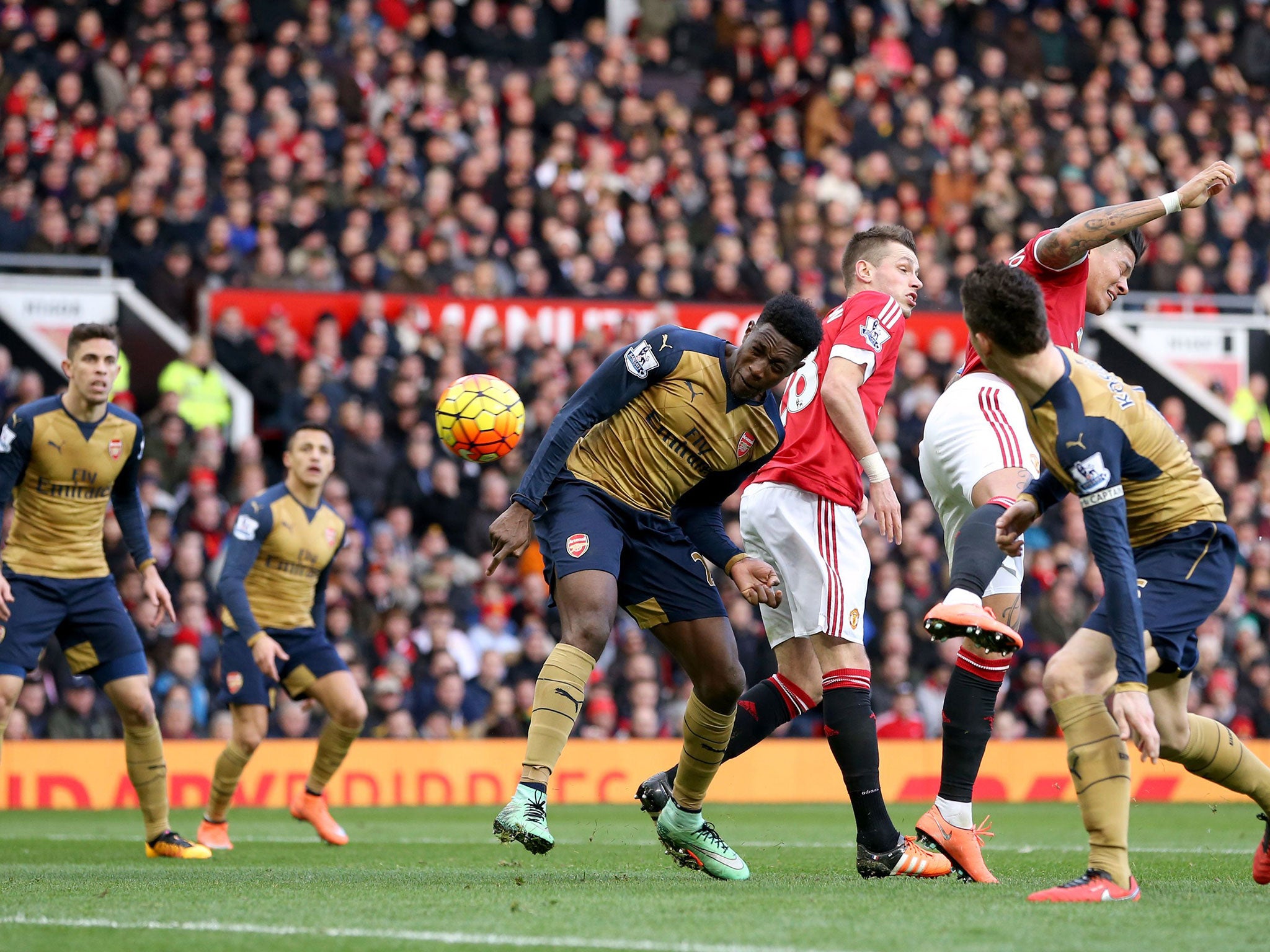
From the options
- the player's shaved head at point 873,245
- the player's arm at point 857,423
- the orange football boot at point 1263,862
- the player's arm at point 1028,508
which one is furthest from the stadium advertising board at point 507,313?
the orange football boot at point 1263,862

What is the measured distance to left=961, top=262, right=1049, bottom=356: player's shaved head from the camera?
559 centimetres

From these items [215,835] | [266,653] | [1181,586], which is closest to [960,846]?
[1181,586]

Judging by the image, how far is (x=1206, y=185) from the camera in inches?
265

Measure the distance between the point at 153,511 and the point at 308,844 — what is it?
5237 mm

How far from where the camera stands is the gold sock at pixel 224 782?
9.77 m

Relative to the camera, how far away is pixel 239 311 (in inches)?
635

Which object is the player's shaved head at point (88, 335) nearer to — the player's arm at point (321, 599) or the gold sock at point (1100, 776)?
the player's arm at point (321, 599)

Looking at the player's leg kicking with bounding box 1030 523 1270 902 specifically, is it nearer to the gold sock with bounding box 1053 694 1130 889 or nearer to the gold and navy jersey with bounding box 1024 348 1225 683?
the gold sock with bounding box 1053 694 1130 889

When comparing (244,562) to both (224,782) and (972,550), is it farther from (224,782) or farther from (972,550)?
(972,550)

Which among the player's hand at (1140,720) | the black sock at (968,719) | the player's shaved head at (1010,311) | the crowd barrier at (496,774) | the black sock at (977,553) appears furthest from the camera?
the crowd barrier at (496,774)

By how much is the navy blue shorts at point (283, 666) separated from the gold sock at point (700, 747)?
12.4ft

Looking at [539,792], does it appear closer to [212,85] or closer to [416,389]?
[416,389]

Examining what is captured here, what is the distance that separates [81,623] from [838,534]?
4117mm

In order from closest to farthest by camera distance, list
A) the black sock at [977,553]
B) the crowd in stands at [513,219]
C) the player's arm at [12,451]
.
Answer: the black sock at [977,553] < the player's arm at [12,451] < the crowd in stands at [513,219]
